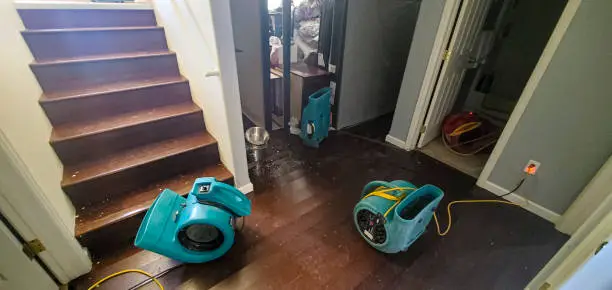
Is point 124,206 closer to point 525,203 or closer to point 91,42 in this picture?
point 91,42

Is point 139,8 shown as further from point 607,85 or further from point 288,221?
point 607,85

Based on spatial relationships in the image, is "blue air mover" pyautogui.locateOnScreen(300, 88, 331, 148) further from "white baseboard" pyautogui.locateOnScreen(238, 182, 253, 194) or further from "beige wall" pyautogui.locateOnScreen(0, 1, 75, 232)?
"beige wall" pyautogui.locateOnScreen(0, 1, 75, 232)

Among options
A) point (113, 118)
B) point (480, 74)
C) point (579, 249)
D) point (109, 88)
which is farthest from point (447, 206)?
point (109, 88)

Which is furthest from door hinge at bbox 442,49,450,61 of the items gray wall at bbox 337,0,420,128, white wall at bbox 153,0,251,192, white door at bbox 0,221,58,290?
white door at bbox 0,221,58,290

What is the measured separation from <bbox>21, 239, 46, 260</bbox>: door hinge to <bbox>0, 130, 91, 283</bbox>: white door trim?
1 centimetres

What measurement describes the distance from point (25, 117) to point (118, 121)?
452mm

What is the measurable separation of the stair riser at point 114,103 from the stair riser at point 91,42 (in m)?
0.42

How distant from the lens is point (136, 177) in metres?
1.50

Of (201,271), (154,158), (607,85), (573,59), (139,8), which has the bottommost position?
(201,271)

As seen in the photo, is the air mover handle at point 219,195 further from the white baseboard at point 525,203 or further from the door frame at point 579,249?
the white baseboard at point 525,203

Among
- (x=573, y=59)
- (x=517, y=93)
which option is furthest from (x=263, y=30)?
(x=517, y=93)

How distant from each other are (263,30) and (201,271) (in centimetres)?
181

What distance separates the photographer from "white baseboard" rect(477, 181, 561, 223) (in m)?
1.64

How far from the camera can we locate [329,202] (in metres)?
1.74
